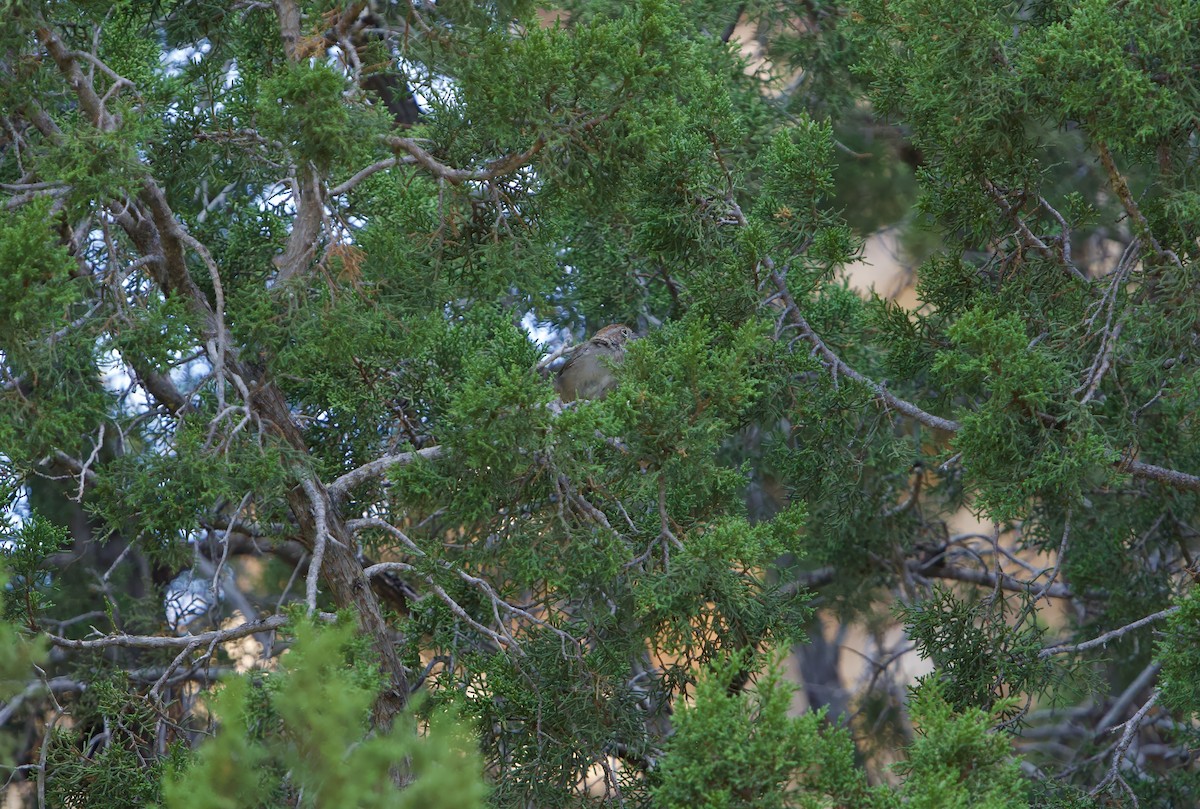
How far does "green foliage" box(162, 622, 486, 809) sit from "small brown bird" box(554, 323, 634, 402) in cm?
239

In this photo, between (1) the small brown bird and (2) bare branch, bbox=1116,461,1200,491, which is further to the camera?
(1) the small brown bird

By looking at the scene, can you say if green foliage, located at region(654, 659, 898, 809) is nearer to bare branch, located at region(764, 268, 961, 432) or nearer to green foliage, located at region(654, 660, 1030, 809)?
green foliage, located at region(654, 660, 1030, 809)

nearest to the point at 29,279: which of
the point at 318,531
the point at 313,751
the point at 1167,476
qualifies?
the point at 318,531

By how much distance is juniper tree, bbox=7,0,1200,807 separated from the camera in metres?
3.34

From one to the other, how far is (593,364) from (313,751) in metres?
2.95

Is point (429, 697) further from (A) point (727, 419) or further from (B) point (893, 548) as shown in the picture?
(B) point (893, 548)

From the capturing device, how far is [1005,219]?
14.8 ft

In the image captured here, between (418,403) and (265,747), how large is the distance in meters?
1.89

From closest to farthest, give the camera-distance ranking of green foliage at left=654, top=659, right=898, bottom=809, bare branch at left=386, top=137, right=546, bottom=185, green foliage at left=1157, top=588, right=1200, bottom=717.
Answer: green foliage at left=654, top=659, right=898, bottom=809 → green foliage at left=1157, top=588, right=1200, bottom=717 → bare branch at left=386, top=137, right=546, bottom=185

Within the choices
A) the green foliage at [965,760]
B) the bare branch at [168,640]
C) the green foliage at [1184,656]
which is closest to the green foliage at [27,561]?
the bare branch at [168,640]

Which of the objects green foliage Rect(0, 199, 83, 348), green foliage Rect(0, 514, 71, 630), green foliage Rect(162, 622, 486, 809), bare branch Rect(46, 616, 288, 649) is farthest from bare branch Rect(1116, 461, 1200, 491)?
green foliage Rect(0, 514, 71, 630)

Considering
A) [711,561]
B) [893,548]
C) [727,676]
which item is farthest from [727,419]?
[893,548]

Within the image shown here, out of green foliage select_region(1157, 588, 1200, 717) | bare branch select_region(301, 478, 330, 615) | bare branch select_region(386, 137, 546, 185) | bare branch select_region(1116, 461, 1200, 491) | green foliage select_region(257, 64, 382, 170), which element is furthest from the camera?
bare branch select_region(1116, 461, 1200, 491)

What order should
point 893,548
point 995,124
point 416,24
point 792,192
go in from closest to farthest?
point 416,24, point 995,124, point 792,192, point 893,548
